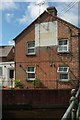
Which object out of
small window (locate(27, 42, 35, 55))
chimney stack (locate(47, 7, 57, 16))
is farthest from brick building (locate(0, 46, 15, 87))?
chimney stack (locate(47, 7, 57, 16))

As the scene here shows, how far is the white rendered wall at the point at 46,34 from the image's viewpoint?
21.3 metres

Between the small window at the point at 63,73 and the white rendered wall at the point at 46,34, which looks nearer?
the small window at the point at 63,73

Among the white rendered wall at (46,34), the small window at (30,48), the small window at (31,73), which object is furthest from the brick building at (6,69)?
the white rendered wall at (46,34)

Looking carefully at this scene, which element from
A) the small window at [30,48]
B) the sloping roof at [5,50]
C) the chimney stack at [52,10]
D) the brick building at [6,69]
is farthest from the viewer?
the sloping roof at [5,50]

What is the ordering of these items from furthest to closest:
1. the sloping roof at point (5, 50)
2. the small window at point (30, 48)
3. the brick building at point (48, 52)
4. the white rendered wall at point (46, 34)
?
the sloping roof at point (5, 50), the small window at point (30, 48), the white rendered wall at point (46, 34), the brick building at point (48, 52)

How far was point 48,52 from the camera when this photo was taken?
70.1 feet

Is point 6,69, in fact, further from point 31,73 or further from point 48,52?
point 48,52

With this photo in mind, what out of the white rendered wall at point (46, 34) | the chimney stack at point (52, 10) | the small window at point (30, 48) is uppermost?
the chimney stack at point (52, 10)

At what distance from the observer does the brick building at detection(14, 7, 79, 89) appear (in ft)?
66.7

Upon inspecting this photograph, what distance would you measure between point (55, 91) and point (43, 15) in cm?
940

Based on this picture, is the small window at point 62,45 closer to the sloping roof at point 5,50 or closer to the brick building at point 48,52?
the brick building at point 48,52

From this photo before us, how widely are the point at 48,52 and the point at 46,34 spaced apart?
65.7 inches

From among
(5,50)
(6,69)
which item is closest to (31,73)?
(6,69)

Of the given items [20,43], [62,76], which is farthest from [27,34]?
[62,76]
